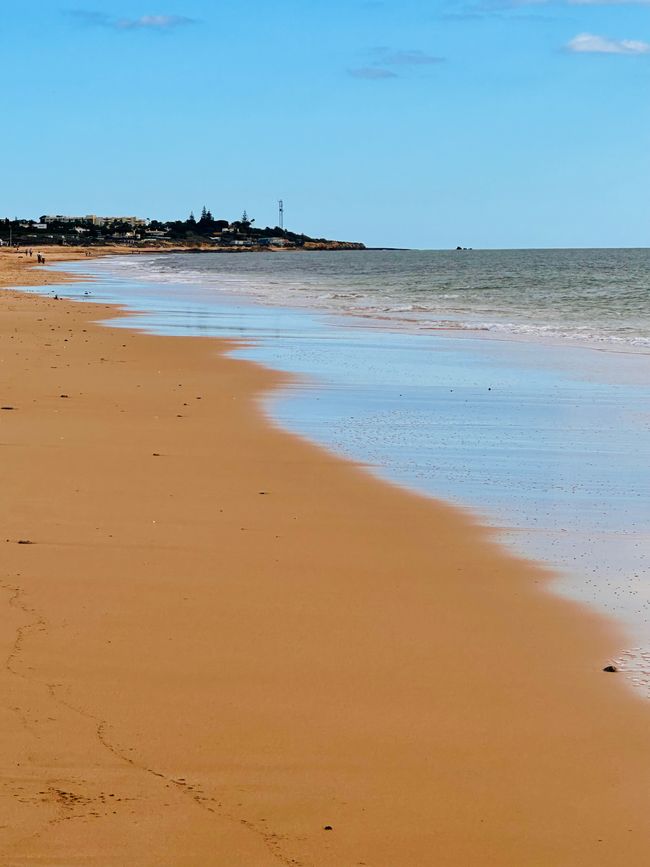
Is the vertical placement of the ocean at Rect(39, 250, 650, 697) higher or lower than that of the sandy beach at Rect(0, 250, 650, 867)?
higher

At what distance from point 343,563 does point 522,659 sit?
5.94ft

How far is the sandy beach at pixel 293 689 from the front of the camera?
4016mm

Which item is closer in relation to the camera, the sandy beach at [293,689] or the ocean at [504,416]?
the sandy beach at [293,689]

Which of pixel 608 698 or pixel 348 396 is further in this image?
pixel 348 396

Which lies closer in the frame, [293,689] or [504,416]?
[293,689]

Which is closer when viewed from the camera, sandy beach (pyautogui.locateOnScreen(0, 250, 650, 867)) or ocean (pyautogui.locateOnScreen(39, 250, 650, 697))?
sandy beach (pyautogui.locateOnScreen(0, 250, 650, 867))

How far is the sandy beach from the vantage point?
4.02m

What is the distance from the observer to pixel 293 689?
17.1ft

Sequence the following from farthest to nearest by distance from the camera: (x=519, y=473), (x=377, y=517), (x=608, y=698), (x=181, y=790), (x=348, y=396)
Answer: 1. (x=348, y=396)
2. (x=519, y=473)
3. (x=377, y=517)
4. (x=608, y=698)
5. (x=181, y=790)

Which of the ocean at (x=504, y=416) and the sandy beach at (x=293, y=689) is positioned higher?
the ocean at (x=504, y=416)

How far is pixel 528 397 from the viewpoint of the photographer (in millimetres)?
15977

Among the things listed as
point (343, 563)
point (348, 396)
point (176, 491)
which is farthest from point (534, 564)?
point (348, 396)

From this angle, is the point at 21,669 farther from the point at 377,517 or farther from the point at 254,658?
the point at 377,517

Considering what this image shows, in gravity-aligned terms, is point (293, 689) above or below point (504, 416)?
below
